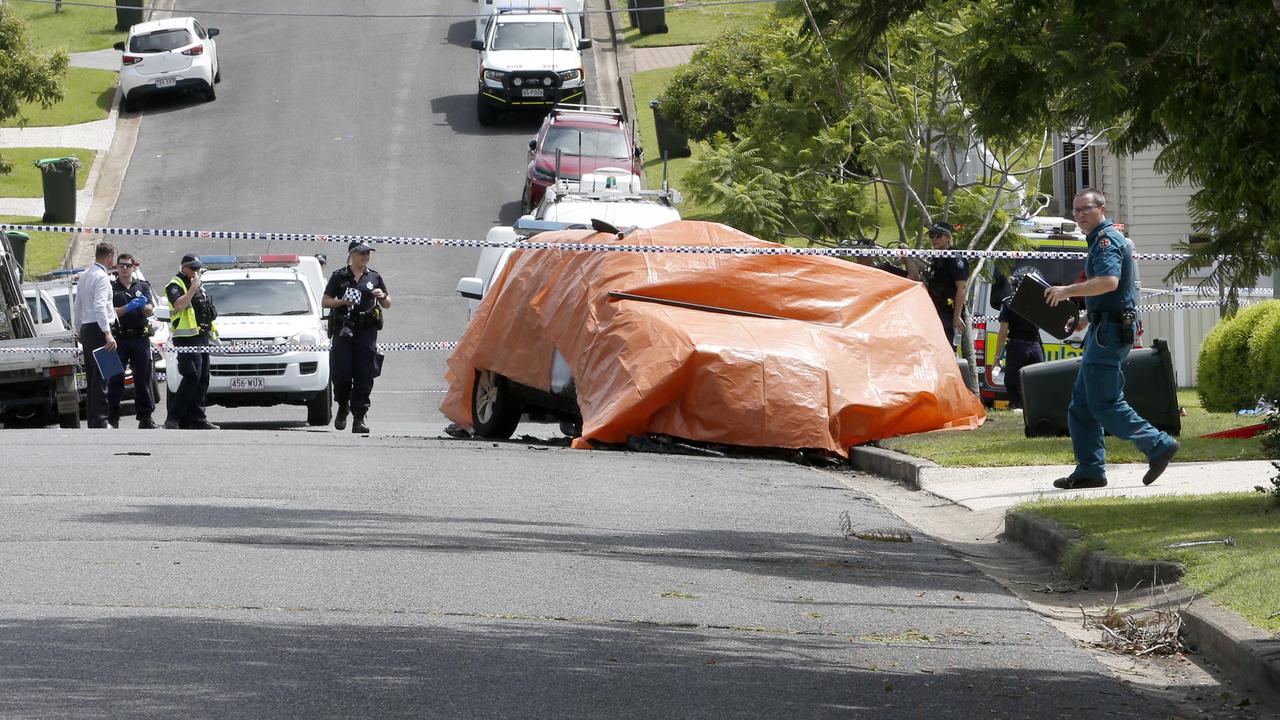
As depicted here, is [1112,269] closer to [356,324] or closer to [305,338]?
[356,324]

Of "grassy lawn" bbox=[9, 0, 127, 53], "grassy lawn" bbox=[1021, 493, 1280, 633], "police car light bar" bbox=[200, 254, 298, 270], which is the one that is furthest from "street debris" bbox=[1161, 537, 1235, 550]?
"grassy lawn" bbox=[9, 0, 127, 53]

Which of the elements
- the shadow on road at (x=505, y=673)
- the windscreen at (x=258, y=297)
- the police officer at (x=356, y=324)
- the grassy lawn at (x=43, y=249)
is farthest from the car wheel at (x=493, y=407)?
the grassy lawn at (x=43, y=249)

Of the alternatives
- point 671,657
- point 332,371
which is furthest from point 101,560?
point 332,371

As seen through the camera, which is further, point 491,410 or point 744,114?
point 744,114

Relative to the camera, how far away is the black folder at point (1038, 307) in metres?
14.3

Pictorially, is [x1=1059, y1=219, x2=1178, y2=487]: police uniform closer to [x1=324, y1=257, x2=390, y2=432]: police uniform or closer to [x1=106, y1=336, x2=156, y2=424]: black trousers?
[x1=324, y1=257, x2=390, y2=432]: police uniform

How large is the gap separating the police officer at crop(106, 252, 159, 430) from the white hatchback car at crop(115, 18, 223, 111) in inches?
950

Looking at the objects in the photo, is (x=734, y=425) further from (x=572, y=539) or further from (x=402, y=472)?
(x=572, y=539)

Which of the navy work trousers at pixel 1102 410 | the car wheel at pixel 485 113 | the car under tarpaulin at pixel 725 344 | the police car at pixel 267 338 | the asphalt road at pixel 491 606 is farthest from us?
the car wheel at pixel 485 113

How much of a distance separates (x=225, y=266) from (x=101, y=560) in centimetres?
1385

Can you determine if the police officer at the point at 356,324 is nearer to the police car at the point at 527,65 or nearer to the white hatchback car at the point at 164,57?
the police car at the point at 527,65

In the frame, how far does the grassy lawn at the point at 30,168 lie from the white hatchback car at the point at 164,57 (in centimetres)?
278

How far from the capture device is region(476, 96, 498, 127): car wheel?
39.9m

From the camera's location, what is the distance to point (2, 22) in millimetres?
31500
